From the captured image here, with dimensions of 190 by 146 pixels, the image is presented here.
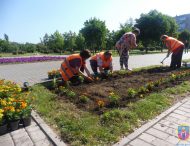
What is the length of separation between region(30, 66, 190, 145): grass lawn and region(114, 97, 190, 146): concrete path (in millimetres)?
166

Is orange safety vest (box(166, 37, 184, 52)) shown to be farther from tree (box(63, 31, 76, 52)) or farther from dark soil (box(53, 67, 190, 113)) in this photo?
tree (box(63, 31, 76, 52))

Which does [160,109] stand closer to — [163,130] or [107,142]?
[163,130]

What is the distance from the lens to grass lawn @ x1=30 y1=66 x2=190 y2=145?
3.21m

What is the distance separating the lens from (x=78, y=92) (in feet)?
18.3

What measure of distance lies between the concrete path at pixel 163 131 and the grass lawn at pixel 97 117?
A: 0.54 ft

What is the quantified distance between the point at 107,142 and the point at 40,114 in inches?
71.5

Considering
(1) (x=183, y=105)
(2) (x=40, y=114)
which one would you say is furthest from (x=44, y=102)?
(1) (x=183, y=105)

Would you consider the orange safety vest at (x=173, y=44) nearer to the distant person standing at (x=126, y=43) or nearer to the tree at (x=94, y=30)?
the distant person standing at (x=126, y=43)

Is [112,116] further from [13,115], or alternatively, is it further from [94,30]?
[94,30]

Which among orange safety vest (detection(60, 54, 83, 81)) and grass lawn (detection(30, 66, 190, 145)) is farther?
orange safety vest (detection(60, 54, 83, 81))

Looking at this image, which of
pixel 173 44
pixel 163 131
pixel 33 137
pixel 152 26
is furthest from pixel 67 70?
pixel 152 26

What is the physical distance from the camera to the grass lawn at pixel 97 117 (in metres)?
3.21

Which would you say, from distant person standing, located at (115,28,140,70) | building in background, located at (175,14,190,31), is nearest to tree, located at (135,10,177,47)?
distant person standing, located at (115,28,140,70)

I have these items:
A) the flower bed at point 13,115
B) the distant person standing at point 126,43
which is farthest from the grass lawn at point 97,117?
the distant person standing at point 126,43
